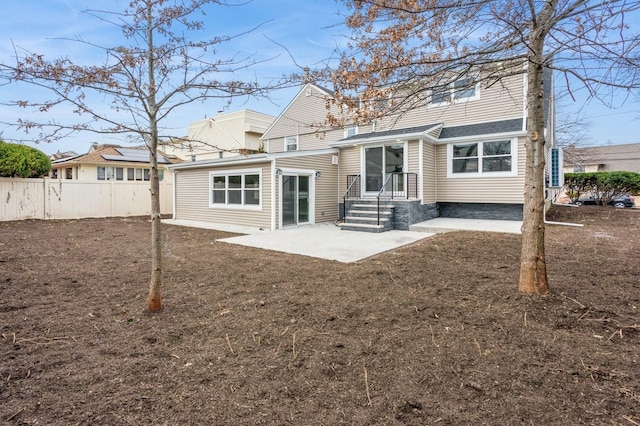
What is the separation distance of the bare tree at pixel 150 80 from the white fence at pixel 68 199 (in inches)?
551

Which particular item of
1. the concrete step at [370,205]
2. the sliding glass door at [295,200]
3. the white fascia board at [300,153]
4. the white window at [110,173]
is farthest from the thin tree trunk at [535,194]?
the white window at [110,173]

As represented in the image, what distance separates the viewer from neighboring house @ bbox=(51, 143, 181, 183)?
22250 millimetres

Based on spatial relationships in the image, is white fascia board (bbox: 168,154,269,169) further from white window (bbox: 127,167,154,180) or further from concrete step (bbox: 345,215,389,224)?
white window (bbox: 127,167,154,180)

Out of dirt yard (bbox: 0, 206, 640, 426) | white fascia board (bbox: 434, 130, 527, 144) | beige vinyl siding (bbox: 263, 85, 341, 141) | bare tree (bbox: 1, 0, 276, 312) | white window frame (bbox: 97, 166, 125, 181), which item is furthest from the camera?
white window frame (bbox: 97, 166, 125, 181)

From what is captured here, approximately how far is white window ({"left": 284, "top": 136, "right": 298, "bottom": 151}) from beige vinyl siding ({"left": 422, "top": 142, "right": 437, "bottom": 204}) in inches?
297

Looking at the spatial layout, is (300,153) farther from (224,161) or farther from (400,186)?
(400,186)

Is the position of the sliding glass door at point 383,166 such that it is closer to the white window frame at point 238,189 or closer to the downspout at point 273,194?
the downspout at point 273,194

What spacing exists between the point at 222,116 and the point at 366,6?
2509 cm

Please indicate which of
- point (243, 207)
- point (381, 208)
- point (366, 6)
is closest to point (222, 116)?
point (243, 207)

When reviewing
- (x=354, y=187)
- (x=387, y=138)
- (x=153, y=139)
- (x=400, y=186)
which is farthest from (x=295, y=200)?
(x=153, y=139)

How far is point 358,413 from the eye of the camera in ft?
6.76

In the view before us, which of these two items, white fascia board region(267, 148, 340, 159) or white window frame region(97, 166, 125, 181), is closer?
white fascia board region(267, 148, 340, 159)

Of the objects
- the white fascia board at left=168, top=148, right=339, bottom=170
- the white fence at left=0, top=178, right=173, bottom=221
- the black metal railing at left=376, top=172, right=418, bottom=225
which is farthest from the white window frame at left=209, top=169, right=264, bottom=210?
the white fence at left=0, top=178, right=173, bottom=221

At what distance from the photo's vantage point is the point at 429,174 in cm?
1222
